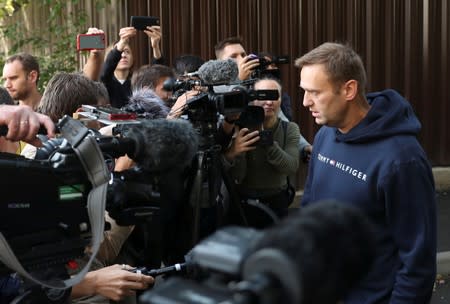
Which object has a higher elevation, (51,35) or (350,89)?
(51,35)

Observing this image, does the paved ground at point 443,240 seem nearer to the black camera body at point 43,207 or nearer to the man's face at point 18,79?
the man's face at point 18,79

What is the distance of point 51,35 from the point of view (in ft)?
23.7

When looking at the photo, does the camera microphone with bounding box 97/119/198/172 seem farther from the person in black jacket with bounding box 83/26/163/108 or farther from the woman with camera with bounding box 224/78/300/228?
the person in black jacket with bounding box 83/26/163/108

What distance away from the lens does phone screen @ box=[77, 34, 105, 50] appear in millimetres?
4766

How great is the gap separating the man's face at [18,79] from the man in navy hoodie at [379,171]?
9.79 ft

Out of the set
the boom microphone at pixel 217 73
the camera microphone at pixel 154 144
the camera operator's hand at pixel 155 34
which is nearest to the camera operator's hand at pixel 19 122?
the camera microphone at pixel 154 144

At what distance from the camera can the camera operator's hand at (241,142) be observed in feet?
13.4

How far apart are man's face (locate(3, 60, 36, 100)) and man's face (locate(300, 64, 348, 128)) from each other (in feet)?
9.97

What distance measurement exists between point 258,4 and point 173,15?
3.36 feet

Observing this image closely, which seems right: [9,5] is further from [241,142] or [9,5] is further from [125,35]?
[241,142]

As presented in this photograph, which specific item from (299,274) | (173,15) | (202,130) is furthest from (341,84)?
(173,15)

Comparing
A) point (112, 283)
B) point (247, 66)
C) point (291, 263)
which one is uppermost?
point (247, 66)

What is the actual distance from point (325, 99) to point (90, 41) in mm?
2502

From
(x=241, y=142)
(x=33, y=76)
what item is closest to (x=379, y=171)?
(x=241, y=142)
